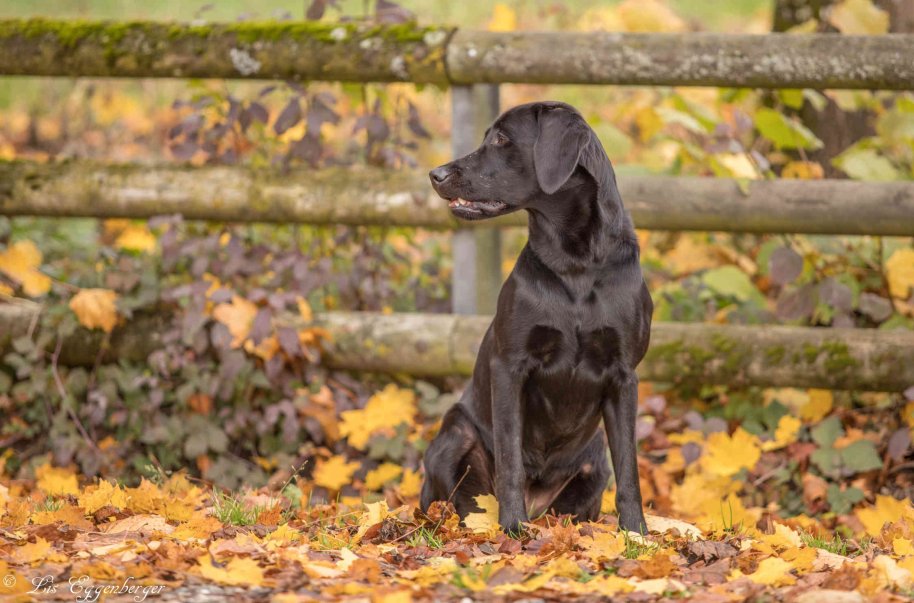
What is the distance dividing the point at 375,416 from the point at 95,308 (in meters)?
1.36

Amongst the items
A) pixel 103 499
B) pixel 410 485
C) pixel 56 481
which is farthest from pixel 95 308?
pixel 410 485

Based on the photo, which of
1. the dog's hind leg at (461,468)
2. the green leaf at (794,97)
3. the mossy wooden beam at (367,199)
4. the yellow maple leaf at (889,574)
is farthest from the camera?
the green leaf at (794,97)

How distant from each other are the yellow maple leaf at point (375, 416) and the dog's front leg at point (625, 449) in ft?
4.89

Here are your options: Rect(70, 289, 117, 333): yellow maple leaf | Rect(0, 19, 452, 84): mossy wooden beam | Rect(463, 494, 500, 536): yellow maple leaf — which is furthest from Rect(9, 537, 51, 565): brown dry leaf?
Rect(0, 19, 452, 84): mossy wooden beam

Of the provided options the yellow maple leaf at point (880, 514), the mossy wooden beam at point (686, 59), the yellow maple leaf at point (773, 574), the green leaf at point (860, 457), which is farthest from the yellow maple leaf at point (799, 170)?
the yellow maple leaf at point (773, 574)

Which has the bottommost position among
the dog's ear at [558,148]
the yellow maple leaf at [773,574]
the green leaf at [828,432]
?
the green leaf at [828,432]

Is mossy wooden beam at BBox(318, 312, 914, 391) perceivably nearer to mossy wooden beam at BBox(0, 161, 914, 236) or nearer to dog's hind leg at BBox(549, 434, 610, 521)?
mossy wooden beam at BBox(0, 161, 914, 236)

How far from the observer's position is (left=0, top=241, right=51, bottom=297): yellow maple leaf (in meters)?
4.83

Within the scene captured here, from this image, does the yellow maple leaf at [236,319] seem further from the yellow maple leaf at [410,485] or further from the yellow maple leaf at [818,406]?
the yellow maple leaf at [818,406]

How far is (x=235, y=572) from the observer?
2.45m

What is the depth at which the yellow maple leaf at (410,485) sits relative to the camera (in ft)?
14.3

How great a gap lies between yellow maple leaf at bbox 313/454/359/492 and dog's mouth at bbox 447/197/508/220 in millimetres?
1628

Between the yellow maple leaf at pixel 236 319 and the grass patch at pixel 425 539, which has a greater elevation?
the yellow maple leaf at pixel 236 319

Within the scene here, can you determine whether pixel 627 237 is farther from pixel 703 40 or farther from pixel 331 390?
pixel 331 390
